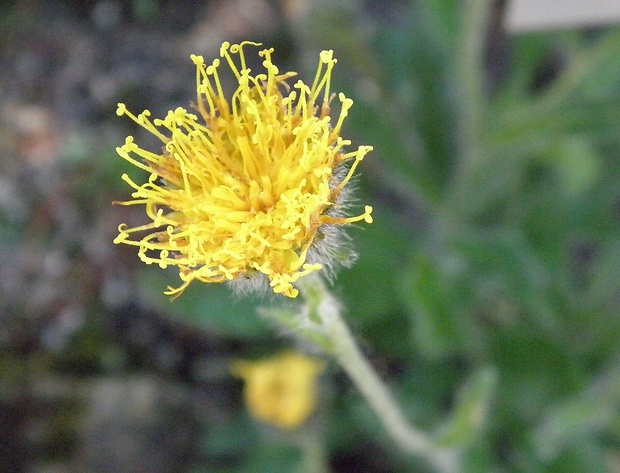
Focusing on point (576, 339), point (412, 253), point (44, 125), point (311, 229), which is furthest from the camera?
point (44, 125)

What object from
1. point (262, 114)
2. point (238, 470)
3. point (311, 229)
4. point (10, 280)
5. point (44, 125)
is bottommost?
point (311, 229)

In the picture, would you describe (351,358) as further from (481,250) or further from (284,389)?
(284,389)

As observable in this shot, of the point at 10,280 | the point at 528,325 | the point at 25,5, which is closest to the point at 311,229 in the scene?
the point at 528,325

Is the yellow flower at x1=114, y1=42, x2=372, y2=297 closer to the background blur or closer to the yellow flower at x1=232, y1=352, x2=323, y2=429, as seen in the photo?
the background blur

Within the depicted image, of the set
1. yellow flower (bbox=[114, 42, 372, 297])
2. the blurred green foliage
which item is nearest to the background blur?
the blurred green foliage

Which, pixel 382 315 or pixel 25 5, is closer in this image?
pixel 382 315

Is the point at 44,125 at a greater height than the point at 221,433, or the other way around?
the point at 44,125

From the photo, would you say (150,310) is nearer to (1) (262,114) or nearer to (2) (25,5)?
(2) (25,5)

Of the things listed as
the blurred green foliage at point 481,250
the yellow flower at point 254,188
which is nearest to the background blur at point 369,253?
the blurred green foliage at point 481,250

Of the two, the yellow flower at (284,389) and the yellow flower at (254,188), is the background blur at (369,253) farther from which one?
the yellow flower at (254,188)
